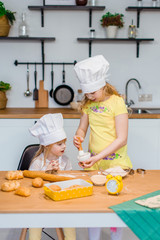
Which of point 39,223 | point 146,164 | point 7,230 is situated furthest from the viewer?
point 146,164

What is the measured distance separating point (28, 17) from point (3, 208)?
8.99 feet

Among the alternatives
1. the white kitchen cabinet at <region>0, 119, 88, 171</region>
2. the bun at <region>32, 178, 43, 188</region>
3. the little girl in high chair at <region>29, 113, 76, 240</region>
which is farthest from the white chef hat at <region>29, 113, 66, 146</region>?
the white kitchen cabinet at <region>0, 119, 88, 171</region>

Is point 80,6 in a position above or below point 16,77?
above

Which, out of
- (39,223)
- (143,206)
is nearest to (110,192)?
(143,206)

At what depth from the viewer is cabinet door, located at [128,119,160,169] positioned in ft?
10.1

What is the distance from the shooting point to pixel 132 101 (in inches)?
138

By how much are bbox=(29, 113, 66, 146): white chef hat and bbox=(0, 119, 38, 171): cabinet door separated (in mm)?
1161

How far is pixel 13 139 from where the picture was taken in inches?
122

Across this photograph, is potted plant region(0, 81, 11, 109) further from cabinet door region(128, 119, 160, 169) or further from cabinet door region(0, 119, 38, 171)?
cabinet door region(128, 119, 160, 169)

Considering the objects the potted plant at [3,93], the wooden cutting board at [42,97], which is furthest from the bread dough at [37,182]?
the wooden cutting board at [42,97]

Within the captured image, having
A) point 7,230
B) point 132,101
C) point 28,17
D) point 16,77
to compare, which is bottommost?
point 7,230

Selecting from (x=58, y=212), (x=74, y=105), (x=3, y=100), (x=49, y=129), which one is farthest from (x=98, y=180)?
(x=3, y=100)

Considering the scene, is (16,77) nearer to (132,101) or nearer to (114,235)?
(132,101)

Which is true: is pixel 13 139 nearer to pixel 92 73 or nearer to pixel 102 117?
pixel 102 117
